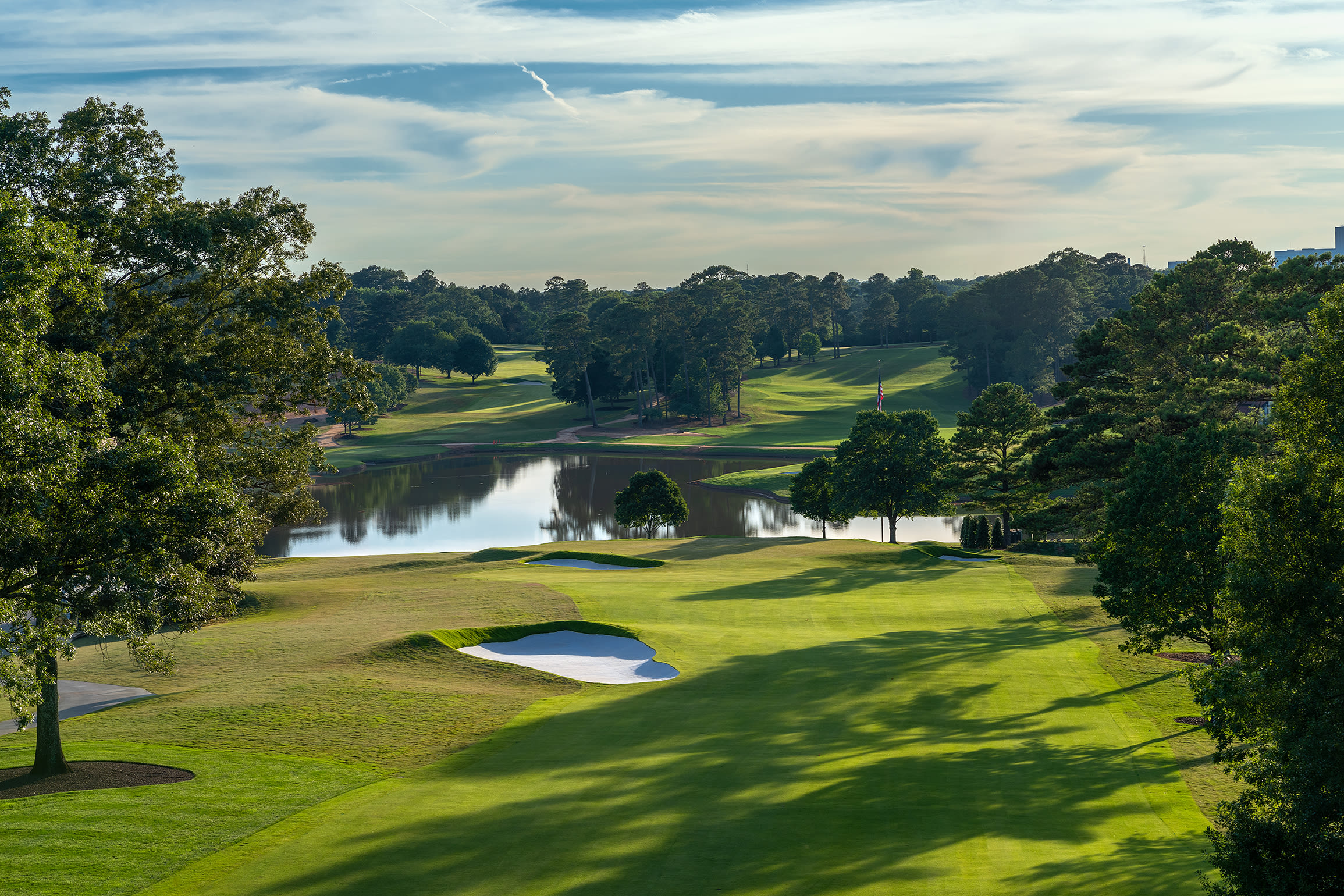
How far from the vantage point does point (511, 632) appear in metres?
28.4

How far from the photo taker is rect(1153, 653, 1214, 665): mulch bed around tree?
28031 mm

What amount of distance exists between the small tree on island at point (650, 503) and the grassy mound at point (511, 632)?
30.7 m

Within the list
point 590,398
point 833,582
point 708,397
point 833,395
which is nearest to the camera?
point 833,582

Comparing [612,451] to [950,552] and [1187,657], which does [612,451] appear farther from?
[1187,657]

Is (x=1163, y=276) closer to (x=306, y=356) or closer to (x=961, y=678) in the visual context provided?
(x=961, y=678)

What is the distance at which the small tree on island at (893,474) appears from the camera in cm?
5728

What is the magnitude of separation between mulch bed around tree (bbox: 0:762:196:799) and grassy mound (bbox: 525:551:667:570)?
28.7 m

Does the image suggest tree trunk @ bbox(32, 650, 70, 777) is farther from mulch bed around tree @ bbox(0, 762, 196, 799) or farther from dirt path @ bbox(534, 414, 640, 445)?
dirt path @ bbox(534, 414, 640, 445)

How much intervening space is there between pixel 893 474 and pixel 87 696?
43877mm

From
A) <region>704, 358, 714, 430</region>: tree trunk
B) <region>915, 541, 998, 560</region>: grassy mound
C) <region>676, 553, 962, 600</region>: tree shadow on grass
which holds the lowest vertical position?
<region>915, 541, 998, 560</region>: grassy mound

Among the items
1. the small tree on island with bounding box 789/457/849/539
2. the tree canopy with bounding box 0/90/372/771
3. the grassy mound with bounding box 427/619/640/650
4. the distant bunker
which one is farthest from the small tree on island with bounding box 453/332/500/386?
the tree canopy with bounding box 0/90/372/771

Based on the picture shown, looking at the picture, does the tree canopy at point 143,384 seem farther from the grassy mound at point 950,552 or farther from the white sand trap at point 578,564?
the grassy mound at point 950,552

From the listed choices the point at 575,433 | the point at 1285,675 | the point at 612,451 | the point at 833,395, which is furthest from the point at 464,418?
the point at 1285,675

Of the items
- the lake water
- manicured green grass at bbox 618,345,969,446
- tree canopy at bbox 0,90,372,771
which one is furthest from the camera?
manicured green grass at bbox 618,345,969,446
